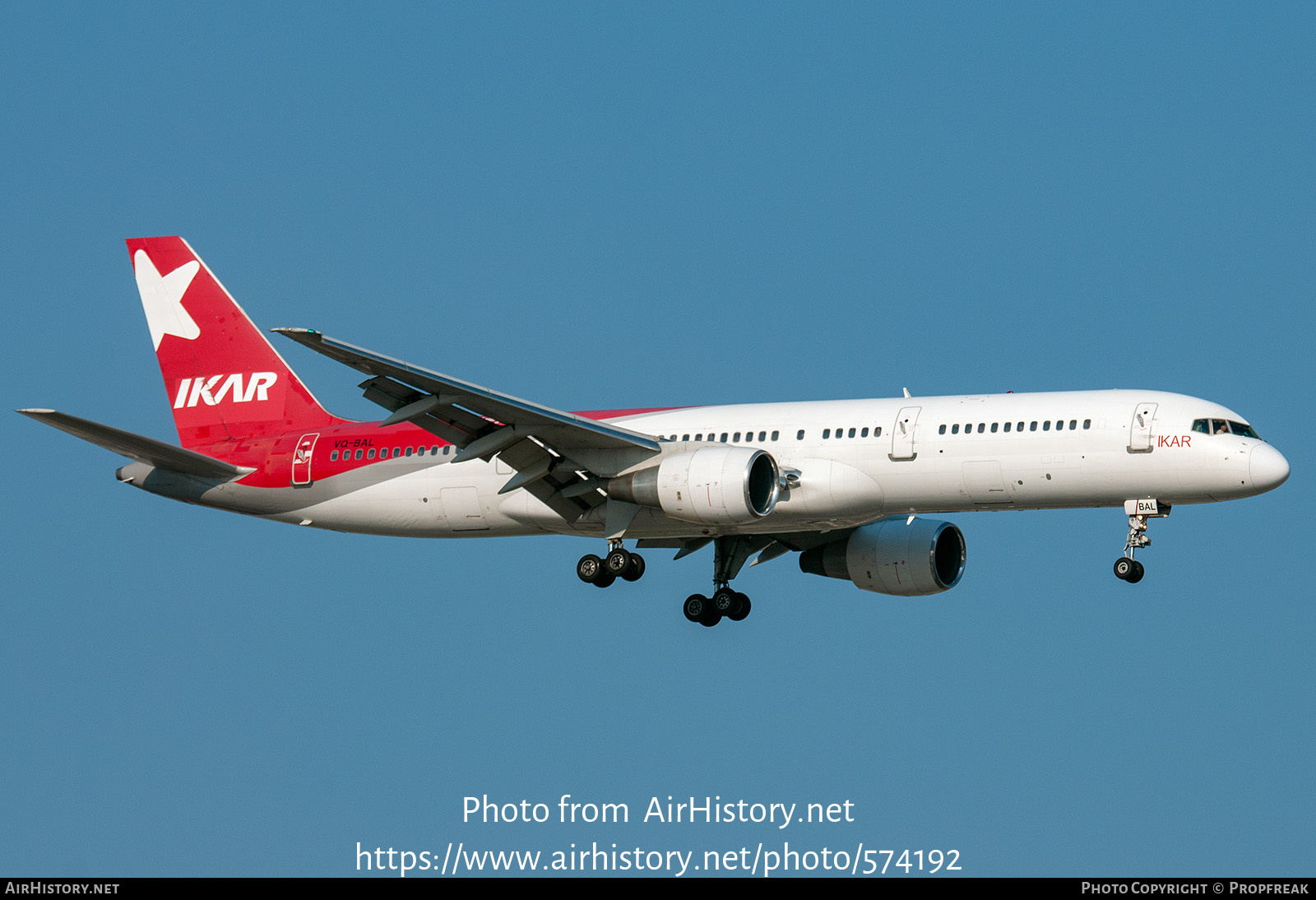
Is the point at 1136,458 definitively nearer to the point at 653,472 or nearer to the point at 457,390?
the point at 653,472

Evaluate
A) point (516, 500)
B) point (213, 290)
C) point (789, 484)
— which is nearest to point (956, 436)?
point (789, 484)

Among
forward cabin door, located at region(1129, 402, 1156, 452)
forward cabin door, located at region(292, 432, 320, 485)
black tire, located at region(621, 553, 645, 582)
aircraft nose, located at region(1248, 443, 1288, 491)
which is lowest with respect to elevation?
black tire, located at region(621, 553, 645, 582)

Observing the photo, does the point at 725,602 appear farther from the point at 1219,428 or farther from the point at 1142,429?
the point at 1219,428

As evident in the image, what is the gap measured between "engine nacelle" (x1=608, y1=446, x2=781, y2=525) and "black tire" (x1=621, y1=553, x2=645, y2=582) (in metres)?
2.45

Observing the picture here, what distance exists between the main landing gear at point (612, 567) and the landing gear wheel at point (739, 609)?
3.49 metres

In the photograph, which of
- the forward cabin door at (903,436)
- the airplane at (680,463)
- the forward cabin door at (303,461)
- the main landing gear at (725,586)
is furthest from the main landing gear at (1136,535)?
the forward cabin door at (303,461)

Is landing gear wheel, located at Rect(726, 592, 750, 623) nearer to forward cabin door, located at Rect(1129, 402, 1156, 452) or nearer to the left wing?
the left wing

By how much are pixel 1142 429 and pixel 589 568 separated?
523 inches

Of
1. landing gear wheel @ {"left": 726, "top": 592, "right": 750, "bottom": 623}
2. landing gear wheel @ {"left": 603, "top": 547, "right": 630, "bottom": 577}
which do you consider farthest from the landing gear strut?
landing gear wheel @ {"left": 603, "top": 547, "right": 630, "bottom": 577}

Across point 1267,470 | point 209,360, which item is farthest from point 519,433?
point 1267,470

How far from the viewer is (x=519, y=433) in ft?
132

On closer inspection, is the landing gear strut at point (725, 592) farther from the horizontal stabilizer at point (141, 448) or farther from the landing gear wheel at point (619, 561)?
the horizontal stabilizer at point (141, 448)

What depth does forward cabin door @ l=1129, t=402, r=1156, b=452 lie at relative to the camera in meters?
38.3

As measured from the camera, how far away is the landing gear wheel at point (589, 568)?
141ft
